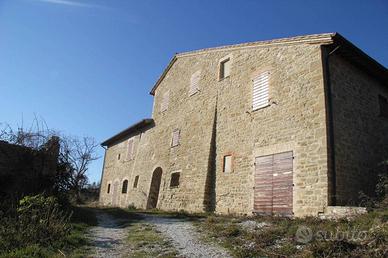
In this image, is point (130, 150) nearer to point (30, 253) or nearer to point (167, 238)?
point (167, 238)

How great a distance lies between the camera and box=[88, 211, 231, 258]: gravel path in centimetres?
611

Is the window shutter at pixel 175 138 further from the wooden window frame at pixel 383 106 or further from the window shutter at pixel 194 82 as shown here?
the wooden window frame at pixel 383 106

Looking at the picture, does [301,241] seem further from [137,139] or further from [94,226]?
[137,139]

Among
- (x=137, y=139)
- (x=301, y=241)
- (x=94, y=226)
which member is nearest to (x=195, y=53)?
(x=137, y=139)

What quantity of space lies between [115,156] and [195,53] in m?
10.7

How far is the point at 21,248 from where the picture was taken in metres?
5.75

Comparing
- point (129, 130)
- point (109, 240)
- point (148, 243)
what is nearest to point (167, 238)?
point (148, 243)

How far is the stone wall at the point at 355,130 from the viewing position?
31.4 ft

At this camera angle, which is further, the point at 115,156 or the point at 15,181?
the point at 115,156

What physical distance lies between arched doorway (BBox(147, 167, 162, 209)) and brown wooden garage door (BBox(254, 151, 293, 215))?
768 centimetres

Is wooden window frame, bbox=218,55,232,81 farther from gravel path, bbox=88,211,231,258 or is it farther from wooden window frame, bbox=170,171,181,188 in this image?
gravel path, bbox=88,211,231,258

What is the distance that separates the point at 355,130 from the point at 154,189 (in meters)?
10.4

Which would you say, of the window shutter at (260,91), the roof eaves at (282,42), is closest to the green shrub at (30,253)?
the window shutter at (260,91)

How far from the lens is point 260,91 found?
12031 millimetres
